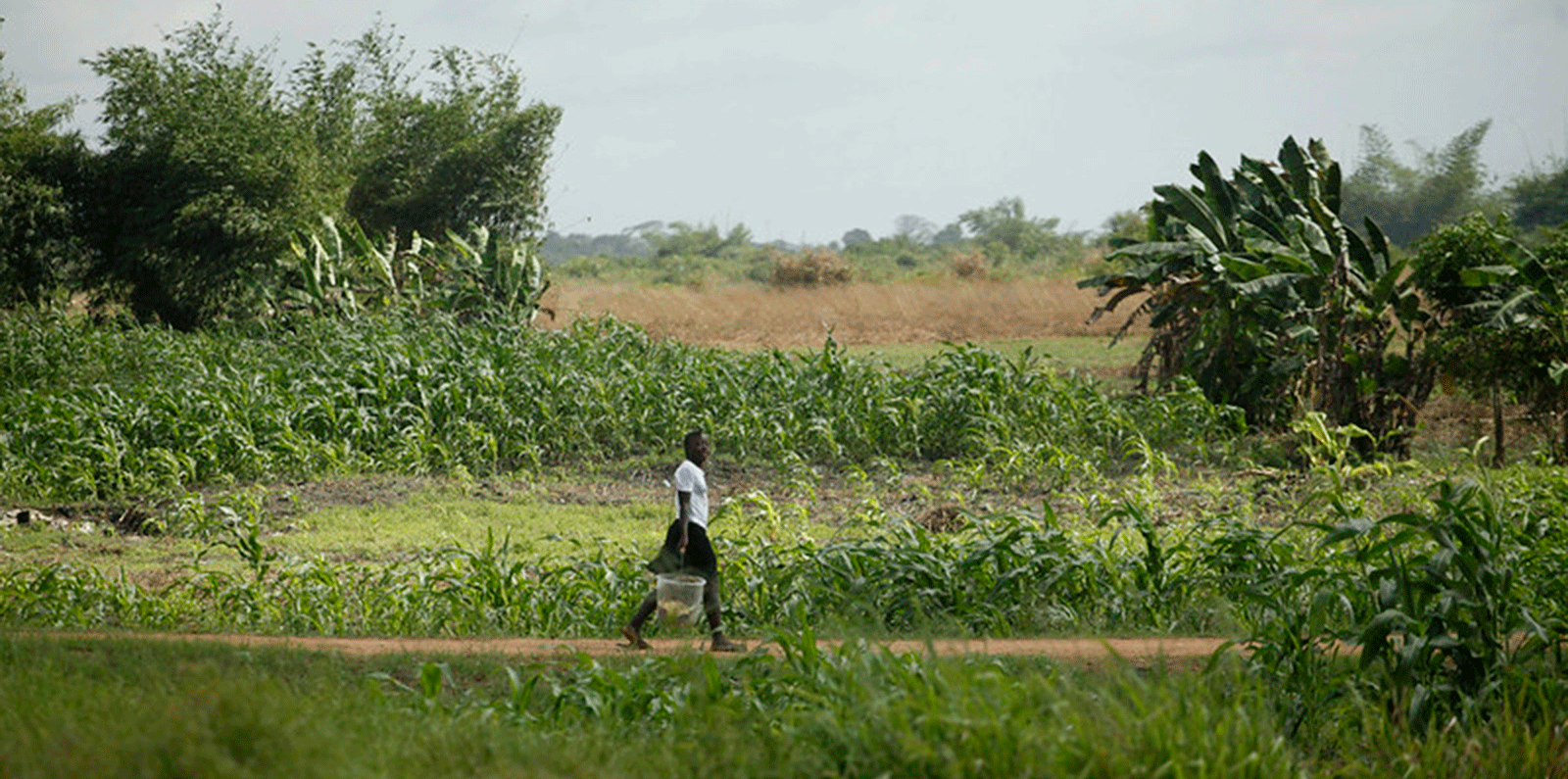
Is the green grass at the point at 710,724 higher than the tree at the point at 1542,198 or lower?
lower

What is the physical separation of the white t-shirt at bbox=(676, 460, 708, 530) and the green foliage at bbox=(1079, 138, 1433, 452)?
25.2 feet

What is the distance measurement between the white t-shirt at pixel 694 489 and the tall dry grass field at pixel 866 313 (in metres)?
19.9

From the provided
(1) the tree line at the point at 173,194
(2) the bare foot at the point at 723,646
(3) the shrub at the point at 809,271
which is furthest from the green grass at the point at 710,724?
(3) the shrub at the point at 809,271

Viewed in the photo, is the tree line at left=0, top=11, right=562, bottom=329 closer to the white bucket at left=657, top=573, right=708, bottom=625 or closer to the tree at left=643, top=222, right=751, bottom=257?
the white bucket at left=657, top=573, right=708, bottom=625

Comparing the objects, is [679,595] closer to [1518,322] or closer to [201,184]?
[1518,322]

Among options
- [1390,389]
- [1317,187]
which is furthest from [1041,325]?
[1390,389]

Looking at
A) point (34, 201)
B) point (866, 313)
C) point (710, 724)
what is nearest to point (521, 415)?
point (710, 724)

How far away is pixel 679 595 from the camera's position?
22.1ft

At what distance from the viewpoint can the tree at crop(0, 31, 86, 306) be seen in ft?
69.4

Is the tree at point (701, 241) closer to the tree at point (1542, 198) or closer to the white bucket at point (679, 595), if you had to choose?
the tree at point (1542, 198)

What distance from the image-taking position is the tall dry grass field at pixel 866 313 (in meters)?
28.7

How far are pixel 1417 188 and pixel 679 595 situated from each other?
60.1m

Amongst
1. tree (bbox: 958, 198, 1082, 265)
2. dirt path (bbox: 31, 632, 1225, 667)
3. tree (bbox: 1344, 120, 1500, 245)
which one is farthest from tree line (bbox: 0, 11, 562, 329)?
tree (bbox: 1344, 120, 1500, 245)

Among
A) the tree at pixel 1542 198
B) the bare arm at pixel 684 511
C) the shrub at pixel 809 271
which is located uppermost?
the tree at pixel 1542 198
